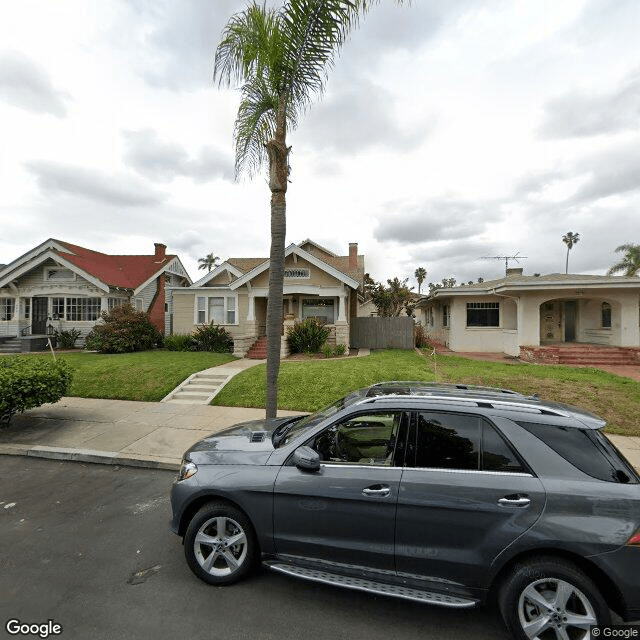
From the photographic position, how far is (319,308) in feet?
61.4

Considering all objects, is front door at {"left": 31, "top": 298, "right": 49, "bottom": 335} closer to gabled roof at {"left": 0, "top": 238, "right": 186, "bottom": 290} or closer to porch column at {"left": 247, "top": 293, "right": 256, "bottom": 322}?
gabled roof at {"left": 0, "top": 238, "right": 186, "bottom": 290}

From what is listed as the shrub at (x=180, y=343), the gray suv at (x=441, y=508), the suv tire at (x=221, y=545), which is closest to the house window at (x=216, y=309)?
the shrub at (x=180, y=343)

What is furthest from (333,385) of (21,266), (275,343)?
(21,266)

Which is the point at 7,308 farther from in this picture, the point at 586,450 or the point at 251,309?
the point at 586,450

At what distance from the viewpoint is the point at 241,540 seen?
9.59 ft

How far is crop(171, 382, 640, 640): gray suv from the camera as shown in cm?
229

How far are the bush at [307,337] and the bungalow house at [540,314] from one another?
7.23 m

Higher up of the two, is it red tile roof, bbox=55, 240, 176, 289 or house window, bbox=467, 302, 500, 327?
red tile roof, bbox=55, 240, 176, 289

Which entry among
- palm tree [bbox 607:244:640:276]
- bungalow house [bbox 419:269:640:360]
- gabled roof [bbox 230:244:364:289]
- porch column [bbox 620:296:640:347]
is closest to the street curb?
gabled roof [bbox 230:244:364:289]

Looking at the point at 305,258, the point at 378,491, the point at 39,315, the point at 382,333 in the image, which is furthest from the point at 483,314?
the point at 39,315

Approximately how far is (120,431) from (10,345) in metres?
17.1

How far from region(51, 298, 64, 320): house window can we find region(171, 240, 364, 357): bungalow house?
21.6ft

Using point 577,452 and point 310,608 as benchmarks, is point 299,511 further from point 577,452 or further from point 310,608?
→ point 577,452

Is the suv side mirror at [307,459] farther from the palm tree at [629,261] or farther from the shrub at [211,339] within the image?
the palm tree at [629,261]
